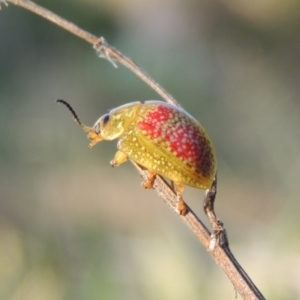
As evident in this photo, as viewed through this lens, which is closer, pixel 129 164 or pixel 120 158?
pixel 120 158

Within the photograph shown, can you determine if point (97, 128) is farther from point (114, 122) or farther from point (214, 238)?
point (214, 238)

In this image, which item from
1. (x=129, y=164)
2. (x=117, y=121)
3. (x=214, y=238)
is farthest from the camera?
(x=129, y=164)

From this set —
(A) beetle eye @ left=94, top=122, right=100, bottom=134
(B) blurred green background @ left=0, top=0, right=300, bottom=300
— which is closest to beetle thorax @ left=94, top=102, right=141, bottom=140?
(A) beetle eye @ left=94, top=122, right=100, bottom=134

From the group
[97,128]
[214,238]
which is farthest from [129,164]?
[214,238]

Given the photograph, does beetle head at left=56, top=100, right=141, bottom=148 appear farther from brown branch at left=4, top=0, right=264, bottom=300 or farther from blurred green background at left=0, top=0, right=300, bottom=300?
blurred green background at left=0, top=0, right=300, bottom=300

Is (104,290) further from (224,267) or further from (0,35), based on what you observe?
(0,35)

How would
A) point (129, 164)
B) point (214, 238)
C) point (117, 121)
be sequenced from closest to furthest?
point (214, 238), point (117, 121), point (129, 164)

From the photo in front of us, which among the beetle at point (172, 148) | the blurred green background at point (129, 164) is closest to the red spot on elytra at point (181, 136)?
the beetle at point (172, 148)

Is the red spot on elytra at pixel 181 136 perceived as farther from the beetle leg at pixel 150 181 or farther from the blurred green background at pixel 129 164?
the blurred green background at pixel 129 164
